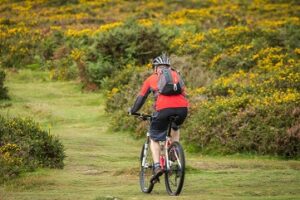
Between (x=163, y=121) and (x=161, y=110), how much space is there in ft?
0.72

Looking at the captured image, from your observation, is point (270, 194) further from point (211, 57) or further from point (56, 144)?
point (211, 57)

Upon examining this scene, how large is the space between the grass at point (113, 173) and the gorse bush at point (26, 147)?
297mm

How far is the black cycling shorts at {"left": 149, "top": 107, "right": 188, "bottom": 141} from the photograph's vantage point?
11938 mm

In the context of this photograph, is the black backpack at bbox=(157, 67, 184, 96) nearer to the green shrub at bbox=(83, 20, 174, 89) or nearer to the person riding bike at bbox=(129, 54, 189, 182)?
the person riding bike at bbox=(129, 54, 189, 182)

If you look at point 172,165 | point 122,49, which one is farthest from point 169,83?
point 122,49

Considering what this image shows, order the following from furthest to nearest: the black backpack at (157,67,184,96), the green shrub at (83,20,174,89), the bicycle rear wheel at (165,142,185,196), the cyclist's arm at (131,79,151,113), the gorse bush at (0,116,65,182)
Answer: the green shrub at (83,20,174,89) → the gorse bush at (0,116,65,182) → the cyclist's arm at (131,79,151,113) → the black backpack at (157,67,184,96) → the bicycle rear wheel at (165,142,185,196)

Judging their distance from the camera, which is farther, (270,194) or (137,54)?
(137,54)

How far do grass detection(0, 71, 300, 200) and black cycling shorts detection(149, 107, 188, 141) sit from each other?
953 mm

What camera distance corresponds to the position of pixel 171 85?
467 inches

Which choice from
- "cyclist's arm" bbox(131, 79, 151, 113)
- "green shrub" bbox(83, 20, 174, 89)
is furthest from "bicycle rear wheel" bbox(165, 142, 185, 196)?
"green shrub" bbox(83, 20, 174, 89)

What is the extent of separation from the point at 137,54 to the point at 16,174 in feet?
55.8

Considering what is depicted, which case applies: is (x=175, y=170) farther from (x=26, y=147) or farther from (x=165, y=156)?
(x=26, y=147)

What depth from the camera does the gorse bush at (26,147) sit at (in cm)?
1447

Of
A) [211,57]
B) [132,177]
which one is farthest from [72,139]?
[211,57]
